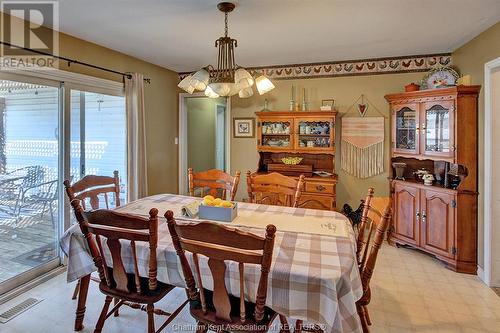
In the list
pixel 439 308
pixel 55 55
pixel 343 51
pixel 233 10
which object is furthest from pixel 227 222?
pixel 343 51

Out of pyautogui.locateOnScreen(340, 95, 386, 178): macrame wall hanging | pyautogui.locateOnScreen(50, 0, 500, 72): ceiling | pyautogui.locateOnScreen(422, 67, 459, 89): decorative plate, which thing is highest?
pyautogui.locateOnScreen(50, 0, 500, 72): ceiling

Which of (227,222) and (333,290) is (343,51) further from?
(333,290)

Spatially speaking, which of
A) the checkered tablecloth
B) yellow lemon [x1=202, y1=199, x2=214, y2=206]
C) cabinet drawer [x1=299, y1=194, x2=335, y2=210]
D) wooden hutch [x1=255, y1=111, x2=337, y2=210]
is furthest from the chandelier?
cabinet drawer [x1=299, y1=194, x2=335, y2=210]

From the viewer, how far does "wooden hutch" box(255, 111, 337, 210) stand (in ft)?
13.0

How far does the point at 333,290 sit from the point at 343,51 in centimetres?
306

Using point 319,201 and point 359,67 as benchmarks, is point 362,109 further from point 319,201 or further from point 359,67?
point 319,201

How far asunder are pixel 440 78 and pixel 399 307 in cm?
261

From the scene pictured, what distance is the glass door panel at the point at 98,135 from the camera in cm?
323

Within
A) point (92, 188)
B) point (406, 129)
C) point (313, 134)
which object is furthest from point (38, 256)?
point (406, 129)

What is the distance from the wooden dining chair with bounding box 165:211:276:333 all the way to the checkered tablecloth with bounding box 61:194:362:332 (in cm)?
7

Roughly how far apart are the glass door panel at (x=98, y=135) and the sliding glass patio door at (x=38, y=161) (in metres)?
0.01

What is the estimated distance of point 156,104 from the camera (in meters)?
4.39

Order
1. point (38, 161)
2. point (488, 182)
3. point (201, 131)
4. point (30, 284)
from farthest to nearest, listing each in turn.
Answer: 1. point (201, 131)
2. point (38, 161)
3. point (488, 182)
4. point (30, 284)

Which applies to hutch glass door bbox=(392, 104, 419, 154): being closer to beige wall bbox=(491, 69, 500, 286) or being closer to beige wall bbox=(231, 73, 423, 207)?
beige wall bbox=(231, 73, 423, 207)
